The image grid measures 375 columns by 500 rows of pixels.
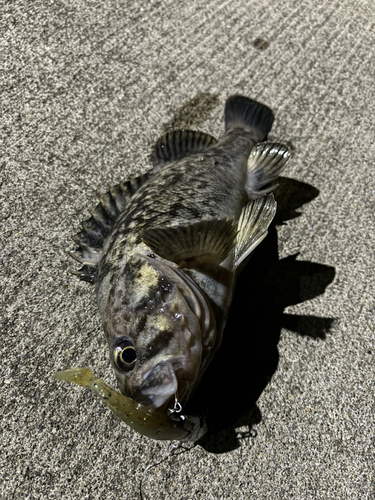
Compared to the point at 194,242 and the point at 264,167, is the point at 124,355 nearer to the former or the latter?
the point at 194,242

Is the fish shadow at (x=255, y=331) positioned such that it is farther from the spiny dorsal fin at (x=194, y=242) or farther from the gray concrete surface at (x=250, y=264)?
the spiny dorsal fin at (x=194, y=242)

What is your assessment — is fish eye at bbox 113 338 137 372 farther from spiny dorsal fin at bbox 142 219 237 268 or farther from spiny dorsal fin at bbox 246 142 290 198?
spiny dorsal fin at bbox 246 142 290 198

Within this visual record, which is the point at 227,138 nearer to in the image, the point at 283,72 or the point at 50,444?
the point at 283,72

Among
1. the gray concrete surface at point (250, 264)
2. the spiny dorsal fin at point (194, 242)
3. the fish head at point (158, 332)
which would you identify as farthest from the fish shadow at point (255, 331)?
the spiny dorsal fin at point (194, 242)

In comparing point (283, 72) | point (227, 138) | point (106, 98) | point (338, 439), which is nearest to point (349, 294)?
point (338, 439)

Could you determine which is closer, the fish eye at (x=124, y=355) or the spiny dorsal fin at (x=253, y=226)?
the fish eye at (x=124, y=355)

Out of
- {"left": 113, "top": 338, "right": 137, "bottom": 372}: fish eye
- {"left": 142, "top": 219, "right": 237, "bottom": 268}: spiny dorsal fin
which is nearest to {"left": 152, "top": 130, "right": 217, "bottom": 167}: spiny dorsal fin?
{"left": 142, "top": 219, "right": 237, "bottom": 268}: spiny dorsal fin

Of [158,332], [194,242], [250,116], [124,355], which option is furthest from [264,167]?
[124,355]
